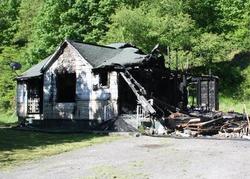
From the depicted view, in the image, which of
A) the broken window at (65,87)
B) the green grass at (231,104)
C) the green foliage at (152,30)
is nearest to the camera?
the broken window at (65,87)

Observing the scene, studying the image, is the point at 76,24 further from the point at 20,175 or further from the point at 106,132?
the point at 20,175

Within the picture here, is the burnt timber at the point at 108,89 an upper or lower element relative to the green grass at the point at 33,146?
upper

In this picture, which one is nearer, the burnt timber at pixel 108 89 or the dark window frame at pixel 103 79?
the burnt timber at pixel 108 89

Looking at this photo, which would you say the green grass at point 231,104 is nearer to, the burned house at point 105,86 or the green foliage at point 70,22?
the burned house at point 105,86

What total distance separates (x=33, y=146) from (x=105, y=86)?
9495 millimetres

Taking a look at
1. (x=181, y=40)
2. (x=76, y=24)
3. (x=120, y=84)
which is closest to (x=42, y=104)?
(x=120, y=84)

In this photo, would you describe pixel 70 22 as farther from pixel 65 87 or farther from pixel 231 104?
pixel 65 87

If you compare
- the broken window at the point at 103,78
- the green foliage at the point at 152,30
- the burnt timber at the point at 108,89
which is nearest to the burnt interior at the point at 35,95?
the burnt timber at the point at 108,89

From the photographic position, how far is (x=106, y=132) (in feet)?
82.7

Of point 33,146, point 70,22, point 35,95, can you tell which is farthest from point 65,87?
point 70,22

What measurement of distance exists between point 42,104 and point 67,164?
19.8 metres

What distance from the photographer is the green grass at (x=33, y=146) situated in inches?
648

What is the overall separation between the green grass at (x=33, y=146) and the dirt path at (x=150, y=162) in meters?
0.80

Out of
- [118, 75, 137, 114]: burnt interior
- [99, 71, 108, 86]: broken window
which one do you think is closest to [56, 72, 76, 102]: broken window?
[99, 71, 108, 86]: broken window
